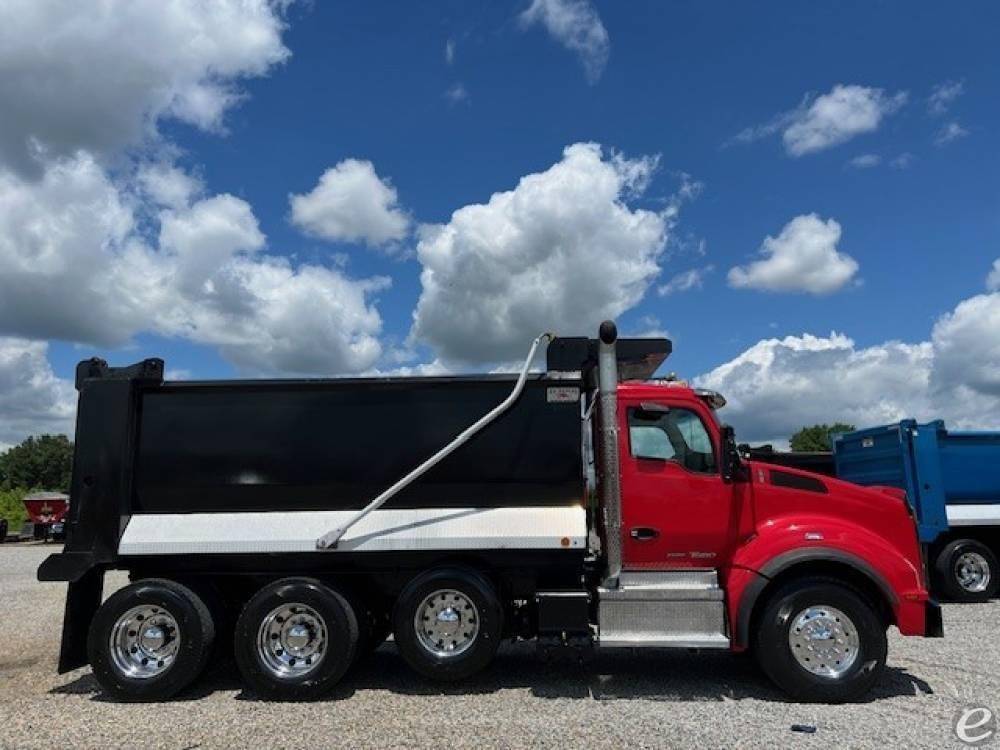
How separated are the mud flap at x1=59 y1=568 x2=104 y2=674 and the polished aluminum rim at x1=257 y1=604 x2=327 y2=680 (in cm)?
167

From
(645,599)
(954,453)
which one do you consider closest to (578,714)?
(645,599)

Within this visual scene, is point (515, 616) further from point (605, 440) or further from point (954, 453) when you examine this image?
point (954, 453)

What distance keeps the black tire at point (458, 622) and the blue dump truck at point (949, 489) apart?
7619mm

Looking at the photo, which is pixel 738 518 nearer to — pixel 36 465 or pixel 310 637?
pixel 310 637

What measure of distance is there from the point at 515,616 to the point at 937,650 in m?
4.55

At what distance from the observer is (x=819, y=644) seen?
6289 mm

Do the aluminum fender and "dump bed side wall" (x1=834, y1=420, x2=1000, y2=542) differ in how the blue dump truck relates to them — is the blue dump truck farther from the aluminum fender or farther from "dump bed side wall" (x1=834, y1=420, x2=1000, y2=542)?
the aluminum fender

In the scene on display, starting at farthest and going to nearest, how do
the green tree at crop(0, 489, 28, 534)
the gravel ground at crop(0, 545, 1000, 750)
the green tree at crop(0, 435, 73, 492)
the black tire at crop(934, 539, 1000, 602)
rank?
1. the green tree at crop(0, 435, 73, 492)
2. the green tree at crop(0, 489, 28, 534)
3. the black tire at crop(934, 539, 1000, 602)
4. the gravel ground at crop(0, 545, 1000, 750)

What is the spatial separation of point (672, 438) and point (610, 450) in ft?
2.15

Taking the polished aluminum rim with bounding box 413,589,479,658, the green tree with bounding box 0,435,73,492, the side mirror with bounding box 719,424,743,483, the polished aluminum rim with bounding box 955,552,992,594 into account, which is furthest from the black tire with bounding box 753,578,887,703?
the green tree with bounding box 0,435,73,492

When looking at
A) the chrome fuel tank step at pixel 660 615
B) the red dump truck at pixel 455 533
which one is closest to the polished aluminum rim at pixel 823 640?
the red dump truck at pixel 455 533

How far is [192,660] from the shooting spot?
21.2 ft

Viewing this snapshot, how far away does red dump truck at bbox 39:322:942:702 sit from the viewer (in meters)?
6.40
